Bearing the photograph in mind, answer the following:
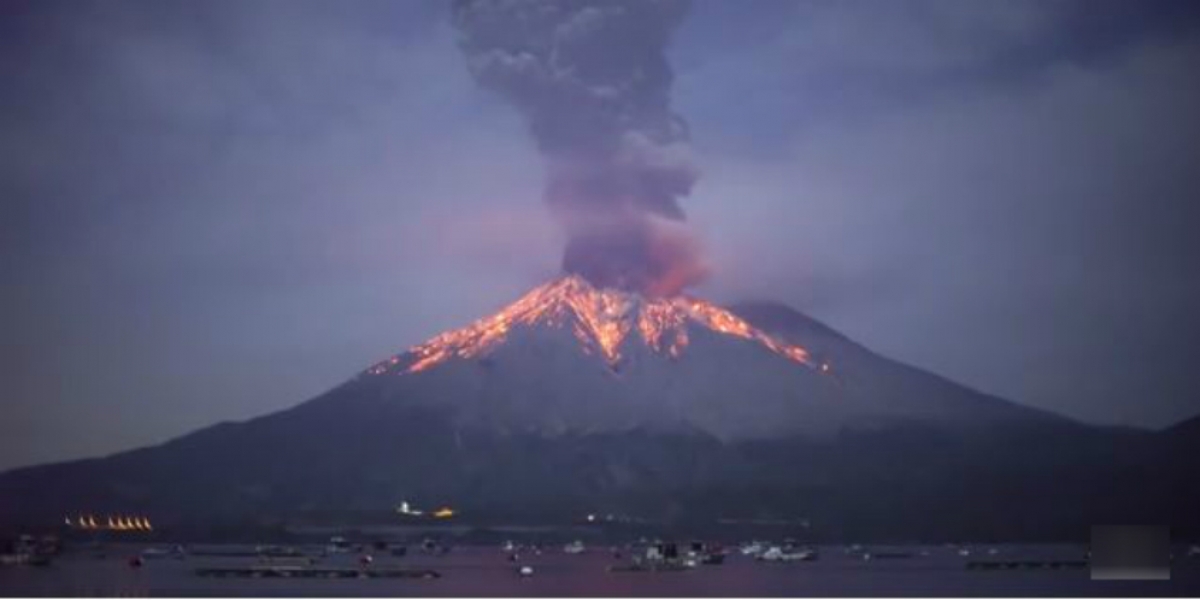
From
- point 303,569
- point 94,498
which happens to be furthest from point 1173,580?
point 94,498

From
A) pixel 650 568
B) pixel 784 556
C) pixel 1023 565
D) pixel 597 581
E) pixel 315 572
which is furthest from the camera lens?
pixel 784 556

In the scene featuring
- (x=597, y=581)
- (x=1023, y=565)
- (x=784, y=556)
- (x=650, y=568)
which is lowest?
(x=597, y=581)

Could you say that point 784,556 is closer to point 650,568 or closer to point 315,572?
point 650,568

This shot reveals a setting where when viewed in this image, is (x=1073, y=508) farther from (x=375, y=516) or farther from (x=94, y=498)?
(x=94, y=498)

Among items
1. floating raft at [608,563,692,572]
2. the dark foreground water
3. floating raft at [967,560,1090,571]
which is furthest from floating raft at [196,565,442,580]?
floating raft at [967,560,1090,571]

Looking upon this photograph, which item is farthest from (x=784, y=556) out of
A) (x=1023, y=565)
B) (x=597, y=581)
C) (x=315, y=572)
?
(x=315, y=572)

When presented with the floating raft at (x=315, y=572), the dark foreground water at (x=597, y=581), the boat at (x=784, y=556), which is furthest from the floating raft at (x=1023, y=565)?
the floating raft at (x=315, y=572)

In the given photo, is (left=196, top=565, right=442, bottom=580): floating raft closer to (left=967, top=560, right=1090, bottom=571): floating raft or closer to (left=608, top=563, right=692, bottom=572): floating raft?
(left=608, top=563, right=692, bottom=572): floating raft
